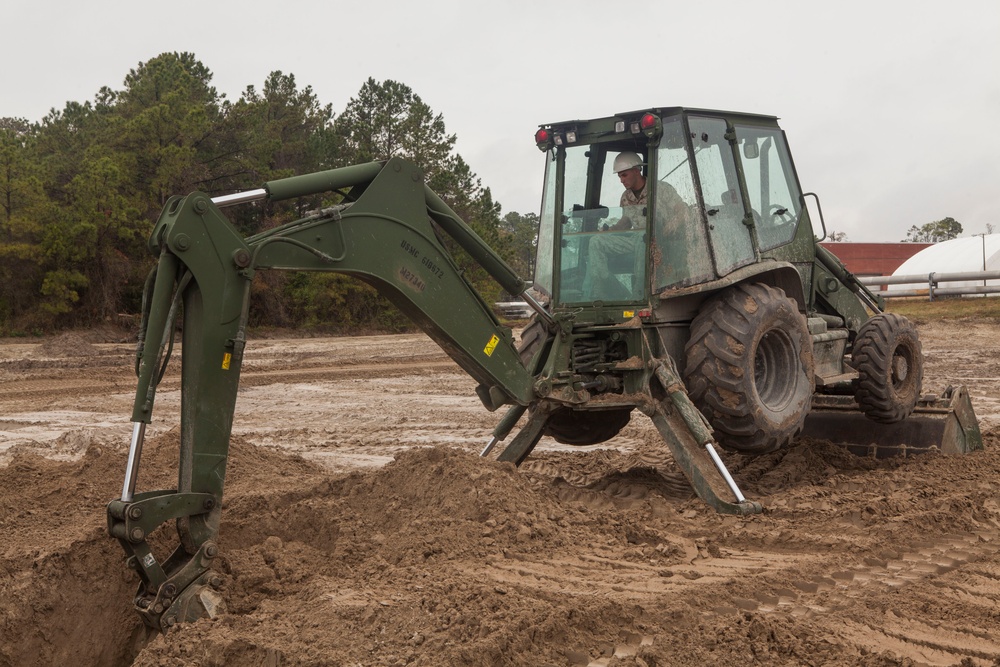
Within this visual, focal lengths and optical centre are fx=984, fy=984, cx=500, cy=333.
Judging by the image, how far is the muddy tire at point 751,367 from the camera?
20.0 feet

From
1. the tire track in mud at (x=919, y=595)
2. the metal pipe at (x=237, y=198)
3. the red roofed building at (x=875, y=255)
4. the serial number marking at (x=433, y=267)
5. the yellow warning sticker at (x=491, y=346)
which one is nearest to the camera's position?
the tire track in mud at (x=919, y=595)

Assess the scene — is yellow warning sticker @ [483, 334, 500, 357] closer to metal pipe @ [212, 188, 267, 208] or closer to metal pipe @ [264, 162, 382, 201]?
metal pipe @ [264, 162, 382, 201]

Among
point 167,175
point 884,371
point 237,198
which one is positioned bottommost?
point 884,371

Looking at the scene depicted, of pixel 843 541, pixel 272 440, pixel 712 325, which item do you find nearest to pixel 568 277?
pixel 712 325

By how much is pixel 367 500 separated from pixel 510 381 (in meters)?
1.09

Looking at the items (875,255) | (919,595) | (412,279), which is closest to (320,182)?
(412,279)

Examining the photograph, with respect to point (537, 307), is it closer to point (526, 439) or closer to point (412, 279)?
point (526, 439)

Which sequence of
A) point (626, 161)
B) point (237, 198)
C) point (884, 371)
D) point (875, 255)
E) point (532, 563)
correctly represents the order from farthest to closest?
point (875, 255) < point (884, 371) < point (626, 161) < point (532, 563) < point (237, 198)

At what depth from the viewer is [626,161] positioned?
6.47 m

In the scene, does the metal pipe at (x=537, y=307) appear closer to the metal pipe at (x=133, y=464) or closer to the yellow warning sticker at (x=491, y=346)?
the yellow warning sticker at (x=491, y=346)

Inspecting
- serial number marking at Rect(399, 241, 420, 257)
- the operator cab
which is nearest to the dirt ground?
serial number marking at Rect(399, 241, 420, 257)

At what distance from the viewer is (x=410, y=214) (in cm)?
514

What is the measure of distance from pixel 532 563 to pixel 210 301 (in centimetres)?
194

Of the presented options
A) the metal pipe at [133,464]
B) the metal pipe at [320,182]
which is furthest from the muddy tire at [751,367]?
the metal pipe at [133,464]
